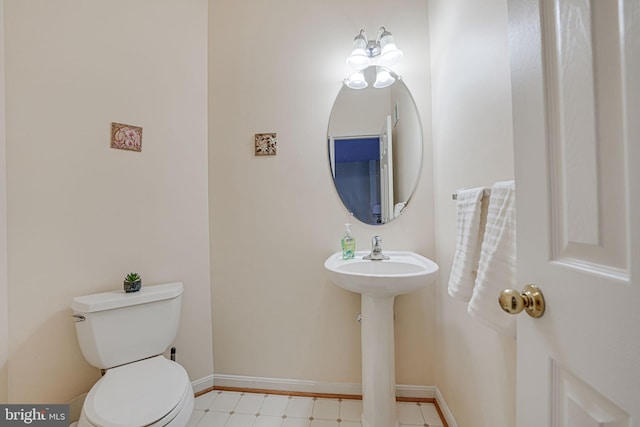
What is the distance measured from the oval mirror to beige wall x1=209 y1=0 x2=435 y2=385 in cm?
6

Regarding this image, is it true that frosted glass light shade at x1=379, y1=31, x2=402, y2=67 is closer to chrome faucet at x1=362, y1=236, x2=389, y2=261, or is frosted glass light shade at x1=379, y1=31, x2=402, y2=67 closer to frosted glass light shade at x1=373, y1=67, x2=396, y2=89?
frosted glass light shade at x1=373, y1=67, x2=396, y2=89

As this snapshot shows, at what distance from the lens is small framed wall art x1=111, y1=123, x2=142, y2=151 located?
132 centimetres

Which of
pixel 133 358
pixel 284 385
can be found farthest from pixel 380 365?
pixel 133 358

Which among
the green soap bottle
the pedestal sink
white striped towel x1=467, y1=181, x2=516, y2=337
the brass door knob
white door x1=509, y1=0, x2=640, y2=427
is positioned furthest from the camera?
the green soap bottle

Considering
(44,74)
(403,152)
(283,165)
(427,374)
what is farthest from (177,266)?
(427,374)

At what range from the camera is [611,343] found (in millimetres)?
335

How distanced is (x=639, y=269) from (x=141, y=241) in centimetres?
179

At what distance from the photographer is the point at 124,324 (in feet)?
3.77

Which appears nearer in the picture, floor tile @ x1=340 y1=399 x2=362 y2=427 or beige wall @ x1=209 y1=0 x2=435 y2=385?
floor tile @ x1=340 y1=399 x2=362 y2=427

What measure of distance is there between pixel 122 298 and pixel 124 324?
123 mm

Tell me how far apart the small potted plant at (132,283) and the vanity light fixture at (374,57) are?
5.32ft

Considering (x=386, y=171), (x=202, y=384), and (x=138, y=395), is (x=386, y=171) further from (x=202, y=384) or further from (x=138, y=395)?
(x=202, y=384)

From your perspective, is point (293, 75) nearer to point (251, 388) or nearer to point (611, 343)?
point (611, 343)

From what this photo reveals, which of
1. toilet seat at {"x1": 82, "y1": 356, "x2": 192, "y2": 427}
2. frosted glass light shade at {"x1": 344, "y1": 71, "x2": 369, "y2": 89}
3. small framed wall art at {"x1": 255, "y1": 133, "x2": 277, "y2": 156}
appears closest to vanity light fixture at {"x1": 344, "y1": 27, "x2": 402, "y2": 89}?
frosted glass light shade at {"x1": 344, "y1": 71, "x2": 369, "y2": 89}
